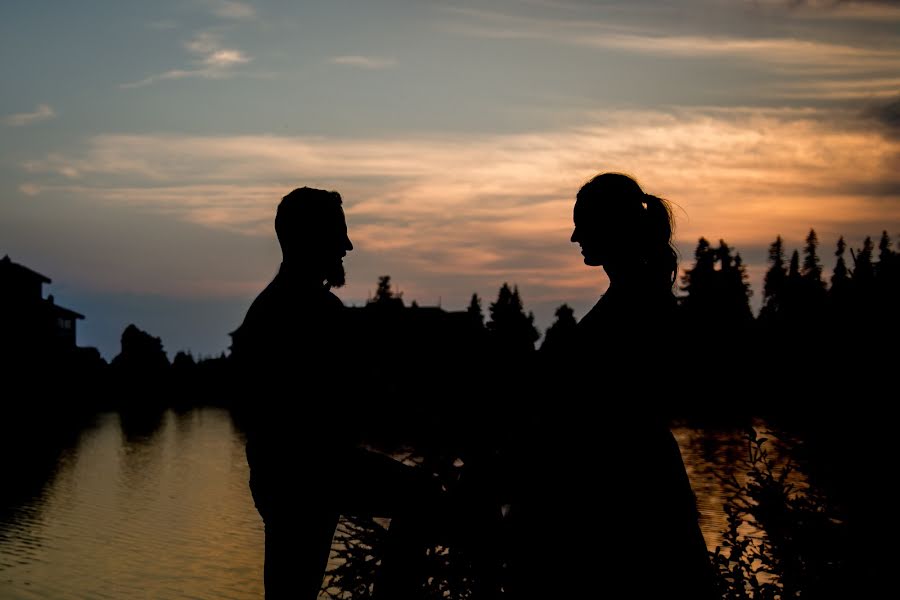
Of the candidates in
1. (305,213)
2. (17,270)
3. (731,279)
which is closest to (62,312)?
(17,270)

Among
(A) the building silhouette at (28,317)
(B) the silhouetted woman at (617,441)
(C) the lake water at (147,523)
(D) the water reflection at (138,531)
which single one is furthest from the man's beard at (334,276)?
(A) the building silhouette at (28,317)

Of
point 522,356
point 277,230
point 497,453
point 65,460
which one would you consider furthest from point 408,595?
point 65,460

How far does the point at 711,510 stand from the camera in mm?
39875

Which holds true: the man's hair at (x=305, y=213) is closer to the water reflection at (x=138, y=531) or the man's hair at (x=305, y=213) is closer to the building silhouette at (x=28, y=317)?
the water reflection at (x=138, y=531)

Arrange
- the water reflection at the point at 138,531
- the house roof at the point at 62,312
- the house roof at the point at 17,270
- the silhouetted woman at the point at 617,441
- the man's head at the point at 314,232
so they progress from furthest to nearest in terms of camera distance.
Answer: the house roof at the point at 62,312
the house roof at the point at 17,270
the water reflection at the point at 138,531
the man's head at the point at 314,232
the silhouetted woman at the point at 617,441

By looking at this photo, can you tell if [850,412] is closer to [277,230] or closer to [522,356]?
[522,356]

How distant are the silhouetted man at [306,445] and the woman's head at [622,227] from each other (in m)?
1.12

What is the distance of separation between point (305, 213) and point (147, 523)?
147 ft

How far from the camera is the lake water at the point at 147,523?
33688 mm

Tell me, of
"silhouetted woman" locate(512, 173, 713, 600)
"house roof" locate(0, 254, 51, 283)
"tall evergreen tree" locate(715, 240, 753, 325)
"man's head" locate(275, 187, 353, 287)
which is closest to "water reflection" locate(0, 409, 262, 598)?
"man's head" locate(275, 187, 353, 287)

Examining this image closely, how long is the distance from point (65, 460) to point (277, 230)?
71.9 m

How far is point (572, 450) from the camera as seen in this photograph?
4094 millimetres

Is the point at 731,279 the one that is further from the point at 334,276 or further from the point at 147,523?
the point at 334,276

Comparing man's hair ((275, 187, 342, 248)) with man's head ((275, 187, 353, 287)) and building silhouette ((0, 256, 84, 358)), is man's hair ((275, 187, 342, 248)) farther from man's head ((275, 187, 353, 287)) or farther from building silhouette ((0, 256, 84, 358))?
building silhouette ((0, 256, 84, 358))
